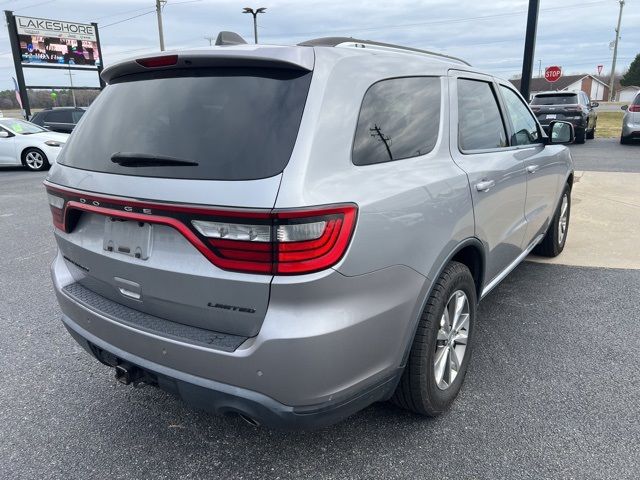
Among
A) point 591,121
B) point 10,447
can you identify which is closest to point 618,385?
point 10,447

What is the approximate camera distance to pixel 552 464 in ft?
7.45

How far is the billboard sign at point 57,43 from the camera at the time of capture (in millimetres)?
24266

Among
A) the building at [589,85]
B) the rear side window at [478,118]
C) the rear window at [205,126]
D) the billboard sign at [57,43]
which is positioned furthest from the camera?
the building at [589,85]

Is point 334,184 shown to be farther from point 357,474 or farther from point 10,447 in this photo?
point 10,447

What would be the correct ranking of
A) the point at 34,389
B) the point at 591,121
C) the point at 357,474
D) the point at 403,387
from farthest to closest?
the point at 591,121 < the point at 34,389 < the point at 403,387 < the point at 357,474

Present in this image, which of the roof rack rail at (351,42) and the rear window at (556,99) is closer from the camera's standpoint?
the roof rack rail at (351,42)

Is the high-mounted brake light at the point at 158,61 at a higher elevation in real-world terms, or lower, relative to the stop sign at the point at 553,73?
higher

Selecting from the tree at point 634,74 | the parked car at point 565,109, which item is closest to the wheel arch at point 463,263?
the parked car at point 565,109

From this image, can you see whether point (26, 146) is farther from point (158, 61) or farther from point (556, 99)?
point (556, 99)

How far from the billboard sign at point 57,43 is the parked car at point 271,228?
2681 centimetres

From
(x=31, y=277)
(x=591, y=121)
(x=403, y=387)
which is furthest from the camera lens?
(x=591, y=121)

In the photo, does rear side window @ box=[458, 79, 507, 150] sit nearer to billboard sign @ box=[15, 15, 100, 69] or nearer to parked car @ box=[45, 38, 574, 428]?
parked car @ box=[45, 38, 574, 428]

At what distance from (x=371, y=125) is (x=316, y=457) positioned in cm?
156

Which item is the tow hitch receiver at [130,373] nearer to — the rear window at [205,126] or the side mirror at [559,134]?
the rear window at [205,126]
